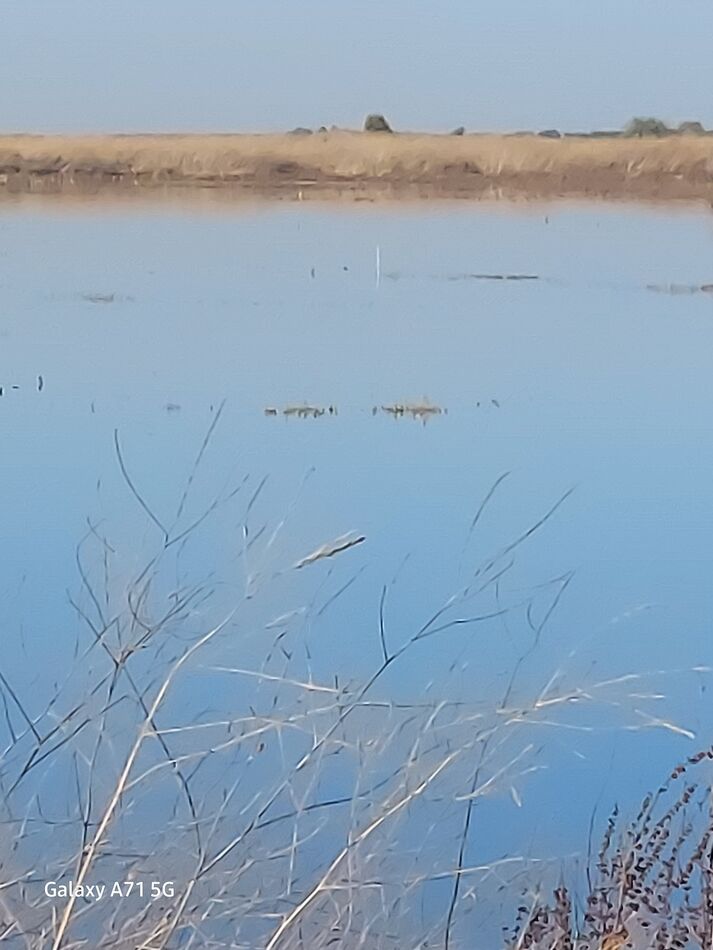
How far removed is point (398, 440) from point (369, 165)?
11.3ft

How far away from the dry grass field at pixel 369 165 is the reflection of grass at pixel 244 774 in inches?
200

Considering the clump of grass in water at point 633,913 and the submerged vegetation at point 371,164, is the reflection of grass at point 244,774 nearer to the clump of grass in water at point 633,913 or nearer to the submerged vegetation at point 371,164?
the clump of grass in water at point 633,913

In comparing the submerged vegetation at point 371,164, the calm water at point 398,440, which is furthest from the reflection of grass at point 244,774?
the submerged vegetation at point 371,164

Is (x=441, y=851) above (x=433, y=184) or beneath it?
beneath

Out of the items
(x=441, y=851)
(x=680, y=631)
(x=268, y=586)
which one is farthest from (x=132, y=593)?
(x=680, y=631)

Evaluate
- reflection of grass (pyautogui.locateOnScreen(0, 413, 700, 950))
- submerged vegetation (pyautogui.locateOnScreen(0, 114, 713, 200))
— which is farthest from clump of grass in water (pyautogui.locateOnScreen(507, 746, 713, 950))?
submerged vegetation (pyautogui.locateOnScreen(0, 114, 713, 200))

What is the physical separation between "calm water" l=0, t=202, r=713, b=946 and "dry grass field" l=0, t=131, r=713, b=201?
0.22m

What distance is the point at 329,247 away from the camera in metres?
8.78

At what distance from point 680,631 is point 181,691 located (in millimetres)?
1906

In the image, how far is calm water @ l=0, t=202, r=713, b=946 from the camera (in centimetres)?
292

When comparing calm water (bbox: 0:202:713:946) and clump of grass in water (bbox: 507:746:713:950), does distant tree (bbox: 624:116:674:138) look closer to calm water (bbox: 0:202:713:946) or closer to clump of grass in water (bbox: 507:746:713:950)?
calm water (bbox: 0:202:713:946)

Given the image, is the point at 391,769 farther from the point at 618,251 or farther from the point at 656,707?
the point at 618,251

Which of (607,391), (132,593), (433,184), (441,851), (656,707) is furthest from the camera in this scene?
(433,184)

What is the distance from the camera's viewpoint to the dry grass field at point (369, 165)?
25.6 ft
